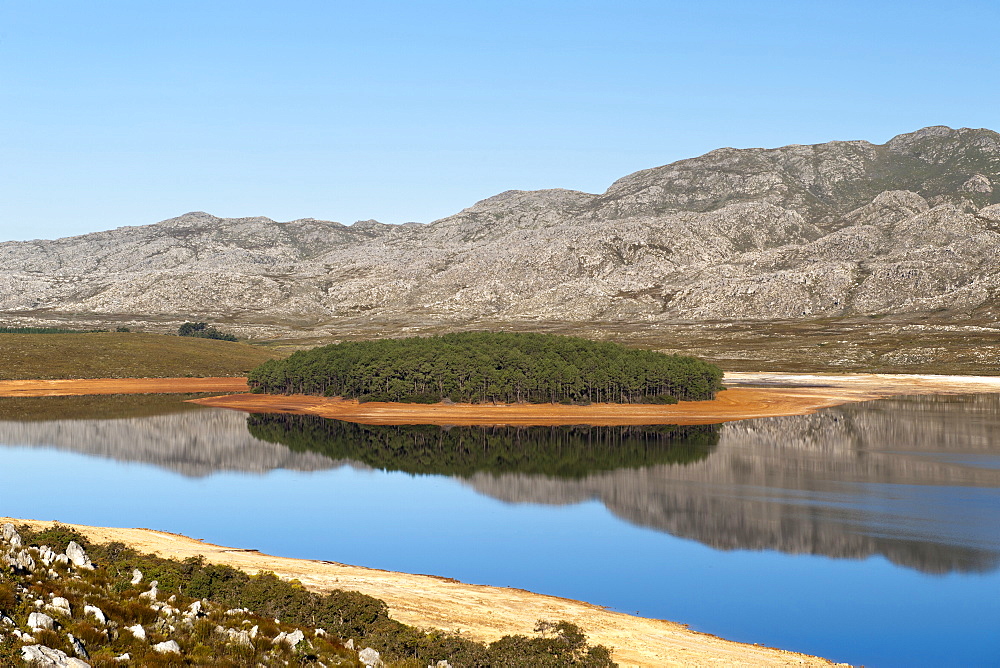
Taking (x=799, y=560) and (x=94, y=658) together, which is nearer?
(x=94, y=658)

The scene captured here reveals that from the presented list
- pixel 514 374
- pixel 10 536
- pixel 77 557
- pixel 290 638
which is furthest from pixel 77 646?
pixel 514 374

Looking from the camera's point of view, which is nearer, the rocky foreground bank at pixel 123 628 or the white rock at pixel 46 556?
the rocky foreground bank at pixel 123 628

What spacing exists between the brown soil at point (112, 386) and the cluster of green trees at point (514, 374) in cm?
3535

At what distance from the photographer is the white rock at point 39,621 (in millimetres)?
23641

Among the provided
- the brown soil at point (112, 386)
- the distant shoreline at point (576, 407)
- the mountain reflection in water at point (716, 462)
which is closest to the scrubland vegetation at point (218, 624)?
the mountain reflection in water at point (716, 462)

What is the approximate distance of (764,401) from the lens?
6033 inches

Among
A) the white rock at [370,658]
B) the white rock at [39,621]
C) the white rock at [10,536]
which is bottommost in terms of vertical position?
the white rock at [370,658]

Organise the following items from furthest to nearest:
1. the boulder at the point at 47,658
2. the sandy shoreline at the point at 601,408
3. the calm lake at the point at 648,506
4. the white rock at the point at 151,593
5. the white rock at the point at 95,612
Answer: the sandy shoreline at the point at 601,408, the calm lake at the point at 648,506, the white rock at the point at 151,593, the white rock at the point at 95,612, the boulder at the point at 47,658

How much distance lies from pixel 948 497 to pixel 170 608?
224 ft

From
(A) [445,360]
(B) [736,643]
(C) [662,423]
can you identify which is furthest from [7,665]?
(A) [445,360]

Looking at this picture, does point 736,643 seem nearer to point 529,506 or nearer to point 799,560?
point 799,560

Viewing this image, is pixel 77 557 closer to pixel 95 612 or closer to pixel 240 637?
pixel 95 612

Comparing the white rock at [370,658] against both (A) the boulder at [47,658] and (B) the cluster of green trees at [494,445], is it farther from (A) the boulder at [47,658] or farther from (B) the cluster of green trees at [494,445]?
(B) the cluster of green trees at [494,445]

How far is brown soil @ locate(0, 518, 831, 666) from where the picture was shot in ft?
119
